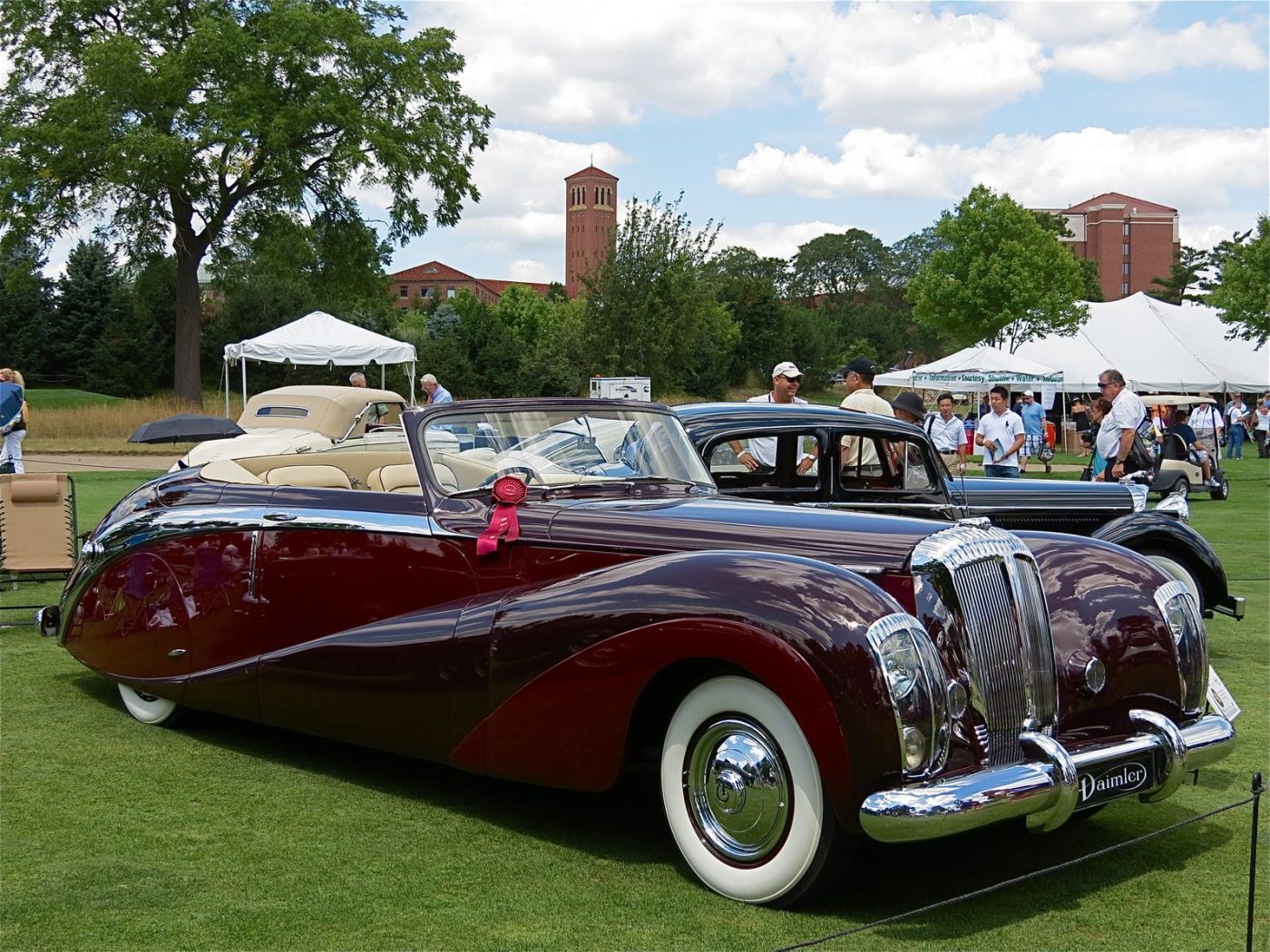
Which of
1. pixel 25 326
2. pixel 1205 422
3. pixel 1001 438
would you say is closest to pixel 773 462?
pixel 1001 438

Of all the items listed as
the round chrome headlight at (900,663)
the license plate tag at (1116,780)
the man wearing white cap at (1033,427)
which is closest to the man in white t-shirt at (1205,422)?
the man wearing white cap at (1033,427)

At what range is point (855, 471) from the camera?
729 centimetres

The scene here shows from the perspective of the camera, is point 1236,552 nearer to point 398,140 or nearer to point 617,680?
point 617,680

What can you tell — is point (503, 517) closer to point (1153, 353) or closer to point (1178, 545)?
point (1178, 545)

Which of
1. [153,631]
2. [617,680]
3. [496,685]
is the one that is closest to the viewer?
[617,680]

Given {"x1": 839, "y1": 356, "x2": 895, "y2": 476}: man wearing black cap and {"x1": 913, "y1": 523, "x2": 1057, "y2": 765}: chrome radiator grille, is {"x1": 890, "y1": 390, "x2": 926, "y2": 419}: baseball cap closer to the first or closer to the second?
{"x1": 839, "y1": 356, "x2": 895, "y2": 476}: man wearing black cap

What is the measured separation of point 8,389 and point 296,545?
44.3ft

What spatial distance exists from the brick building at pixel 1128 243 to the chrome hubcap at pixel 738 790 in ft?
443

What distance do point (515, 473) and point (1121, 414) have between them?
784cm

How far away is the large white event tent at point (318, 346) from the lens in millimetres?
27203

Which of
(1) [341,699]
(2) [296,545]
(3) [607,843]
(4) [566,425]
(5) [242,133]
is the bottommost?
→ (3) [607,843]

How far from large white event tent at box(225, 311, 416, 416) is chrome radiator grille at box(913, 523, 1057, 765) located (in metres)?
23.7

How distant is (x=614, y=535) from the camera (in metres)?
4.50

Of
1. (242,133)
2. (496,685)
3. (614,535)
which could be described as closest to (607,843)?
(496,685)
